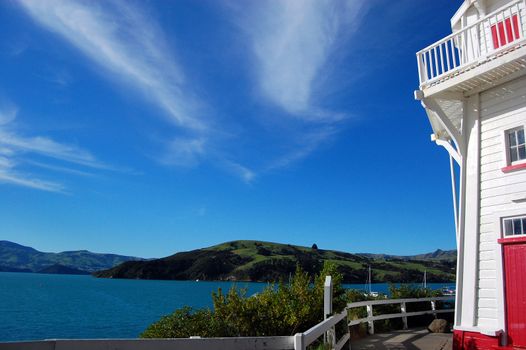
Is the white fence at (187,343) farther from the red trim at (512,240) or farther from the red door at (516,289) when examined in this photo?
the red trim at (512,240)

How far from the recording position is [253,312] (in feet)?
30.0

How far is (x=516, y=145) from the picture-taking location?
30.1 feet

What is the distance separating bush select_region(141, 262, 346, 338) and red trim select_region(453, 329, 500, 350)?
296 cm

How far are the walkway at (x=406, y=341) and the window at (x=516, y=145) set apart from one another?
4.82 m

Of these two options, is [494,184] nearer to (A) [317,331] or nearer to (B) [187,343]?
(A) [317,331]

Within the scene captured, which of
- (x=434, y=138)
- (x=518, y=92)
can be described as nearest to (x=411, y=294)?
(x=434, y=138)

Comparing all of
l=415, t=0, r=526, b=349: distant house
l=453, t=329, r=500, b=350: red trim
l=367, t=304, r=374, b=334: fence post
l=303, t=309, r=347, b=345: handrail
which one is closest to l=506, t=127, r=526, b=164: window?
l=415, t=0, r=526, b=349: distant house

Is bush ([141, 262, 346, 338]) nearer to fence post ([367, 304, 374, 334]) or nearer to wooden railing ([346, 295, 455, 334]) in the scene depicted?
wooden railing ([346, 295, 455, 334])

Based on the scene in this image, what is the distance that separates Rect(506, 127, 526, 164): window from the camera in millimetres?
9023

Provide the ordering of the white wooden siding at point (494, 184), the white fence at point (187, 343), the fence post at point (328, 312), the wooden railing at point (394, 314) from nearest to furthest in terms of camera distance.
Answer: the white fence at point (187, 343) < the fence post at point (328, 312) < the white wooden siding at point (494, 184) < the wooden railing at point (394, 314)

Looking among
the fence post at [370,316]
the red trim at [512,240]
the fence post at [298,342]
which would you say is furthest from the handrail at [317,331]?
the fence post at [370,316]

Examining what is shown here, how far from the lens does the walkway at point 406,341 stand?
10.6 meters

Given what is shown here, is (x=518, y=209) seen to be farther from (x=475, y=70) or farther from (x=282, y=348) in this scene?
(x=282, y=348)

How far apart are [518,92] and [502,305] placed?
444cm
